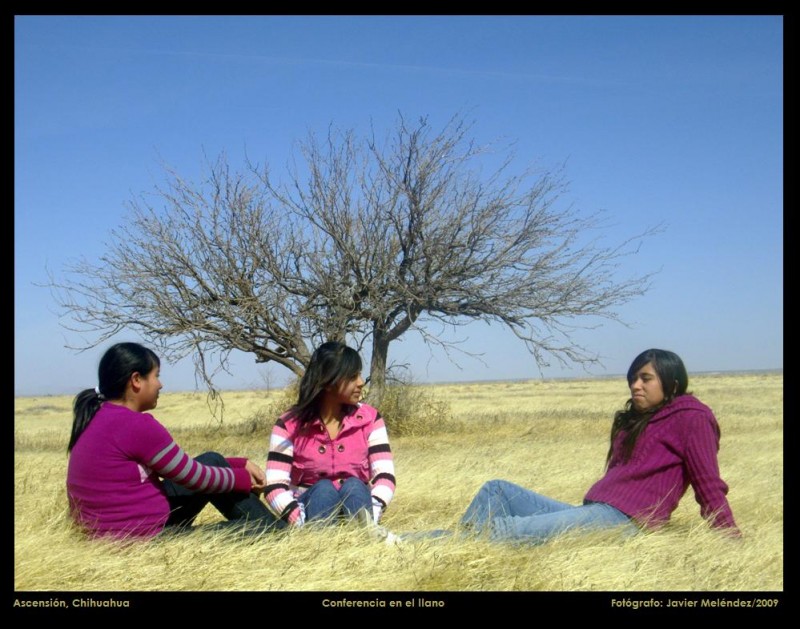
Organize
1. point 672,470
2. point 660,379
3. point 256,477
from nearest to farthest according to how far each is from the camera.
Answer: point 672,470 < point 660,379 < point 256,477

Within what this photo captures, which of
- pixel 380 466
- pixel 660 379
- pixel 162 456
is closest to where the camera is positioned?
pixel 162 456

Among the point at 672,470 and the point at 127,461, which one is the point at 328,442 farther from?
the point at 672,470

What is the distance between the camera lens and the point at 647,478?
4.45m

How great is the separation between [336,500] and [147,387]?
1.17 meters

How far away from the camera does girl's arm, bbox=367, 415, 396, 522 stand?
469cm

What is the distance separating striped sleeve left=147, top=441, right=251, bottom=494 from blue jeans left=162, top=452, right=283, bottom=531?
111 mm

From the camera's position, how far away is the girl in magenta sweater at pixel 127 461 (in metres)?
4.11

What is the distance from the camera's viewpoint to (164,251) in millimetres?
15164

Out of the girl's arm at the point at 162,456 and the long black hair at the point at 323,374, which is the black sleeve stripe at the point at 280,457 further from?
the girl's arm at the point at 162,456

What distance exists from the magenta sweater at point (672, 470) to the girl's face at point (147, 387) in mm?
2461

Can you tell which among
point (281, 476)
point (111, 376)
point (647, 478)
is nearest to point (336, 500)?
point (281, 476)

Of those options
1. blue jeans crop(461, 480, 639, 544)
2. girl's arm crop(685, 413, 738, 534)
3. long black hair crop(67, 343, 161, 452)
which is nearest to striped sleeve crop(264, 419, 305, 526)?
long black hair crop(67, 343, 161, 452)

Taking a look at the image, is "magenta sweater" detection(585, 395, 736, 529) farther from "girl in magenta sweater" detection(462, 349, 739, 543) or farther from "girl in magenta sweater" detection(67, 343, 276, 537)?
"girl in magenta sweater" detection(67, 343, 276, 537)
